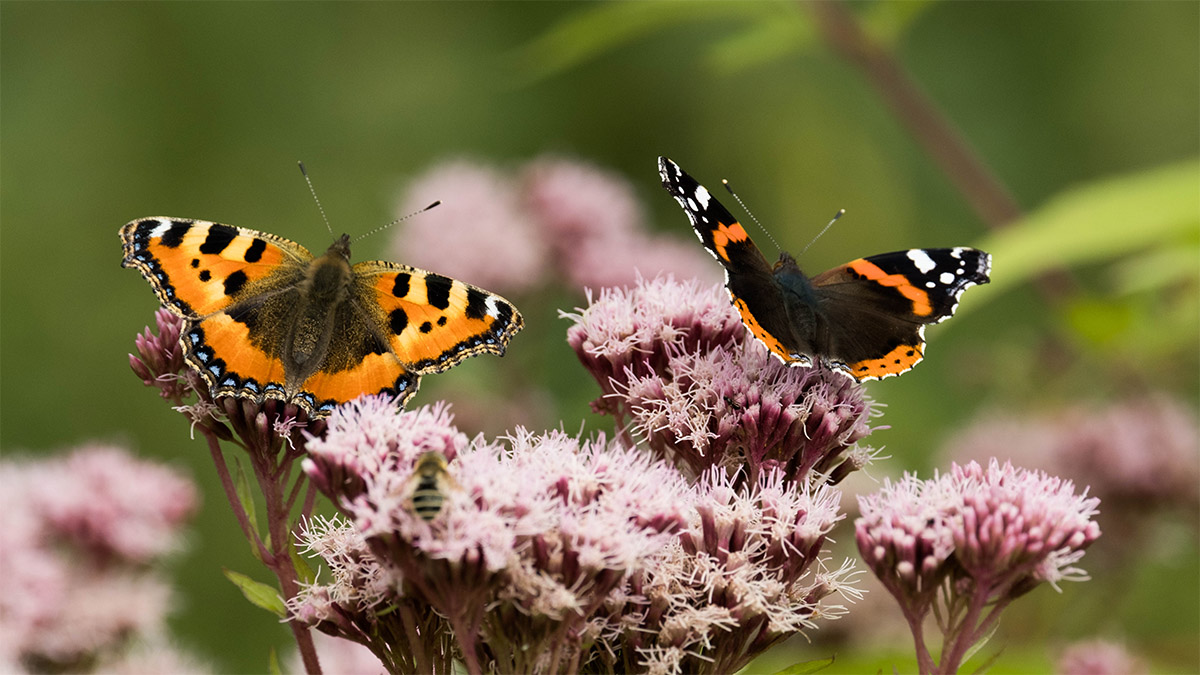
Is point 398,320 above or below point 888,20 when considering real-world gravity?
below

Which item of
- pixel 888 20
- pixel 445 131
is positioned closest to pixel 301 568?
pixel 888 20

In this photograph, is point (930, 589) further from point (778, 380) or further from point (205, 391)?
point (205, 391)

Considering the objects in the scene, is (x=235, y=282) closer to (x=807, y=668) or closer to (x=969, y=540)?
(x=807, y=668)

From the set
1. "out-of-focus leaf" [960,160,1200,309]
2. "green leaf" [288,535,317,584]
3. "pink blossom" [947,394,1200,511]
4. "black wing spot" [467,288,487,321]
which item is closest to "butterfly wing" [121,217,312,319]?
"black wing spot" [467,288,487,321]

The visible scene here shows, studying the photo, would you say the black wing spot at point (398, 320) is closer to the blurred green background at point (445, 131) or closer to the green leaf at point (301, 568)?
the green leaf at point (301, 568)

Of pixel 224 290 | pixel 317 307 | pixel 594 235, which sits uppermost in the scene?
pixel 594 235

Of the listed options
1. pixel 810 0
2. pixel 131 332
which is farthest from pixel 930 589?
pixel 131 332

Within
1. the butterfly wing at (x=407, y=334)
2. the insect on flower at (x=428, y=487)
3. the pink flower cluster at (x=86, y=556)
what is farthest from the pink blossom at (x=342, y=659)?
the insect on flower at (x=428, y=487)
